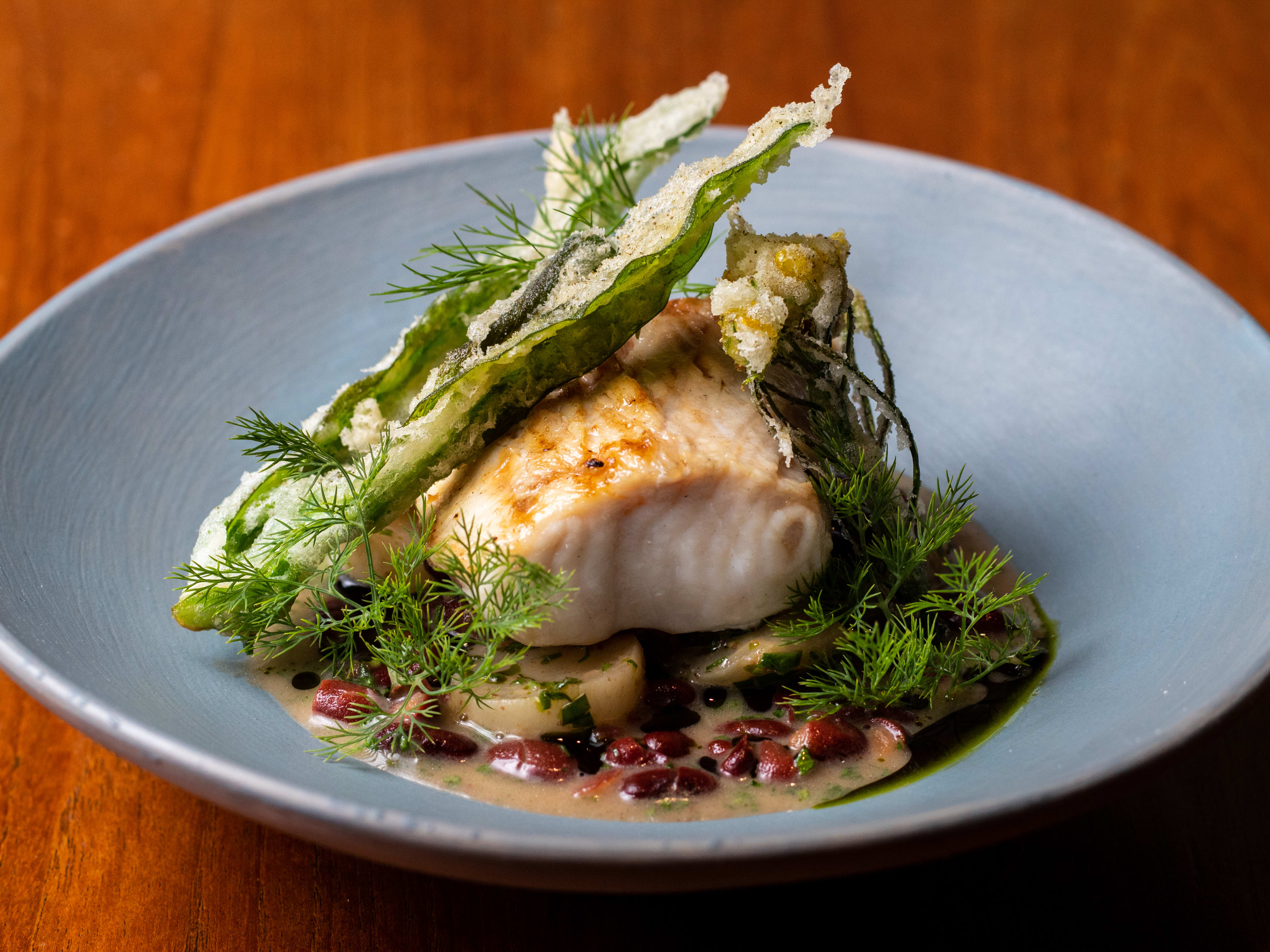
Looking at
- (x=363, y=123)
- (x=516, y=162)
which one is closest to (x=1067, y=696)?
(x=516, y=162)

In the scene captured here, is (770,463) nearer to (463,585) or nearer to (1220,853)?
(463,585)

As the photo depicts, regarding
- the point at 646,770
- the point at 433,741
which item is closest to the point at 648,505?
the point at 646,770

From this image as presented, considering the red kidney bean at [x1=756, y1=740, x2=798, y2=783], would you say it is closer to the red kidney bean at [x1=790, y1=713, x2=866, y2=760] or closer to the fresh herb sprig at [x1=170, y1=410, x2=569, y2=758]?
the red kidney bean at [x1=790, y1=713, x2=866, y2=760]

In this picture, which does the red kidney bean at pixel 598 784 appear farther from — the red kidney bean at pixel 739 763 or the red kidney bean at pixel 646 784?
the red kidney bean at pixel 739 763

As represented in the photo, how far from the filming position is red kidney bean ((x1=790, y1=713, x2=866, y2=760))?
2793 millimetres

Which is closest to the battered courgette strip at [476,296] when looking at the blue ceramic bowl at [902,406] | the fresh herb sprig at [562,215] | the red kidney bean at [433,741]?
the fresh herb sprig at [562,215]

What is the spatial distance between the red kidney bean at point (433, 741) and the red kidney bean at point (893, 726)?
89cm

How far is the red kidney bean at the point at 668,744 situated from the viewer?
280 cm

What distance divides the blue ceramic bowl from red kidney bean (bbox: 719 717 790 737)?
0.27 metres

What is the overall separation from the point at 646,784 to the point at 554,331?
1028 mm

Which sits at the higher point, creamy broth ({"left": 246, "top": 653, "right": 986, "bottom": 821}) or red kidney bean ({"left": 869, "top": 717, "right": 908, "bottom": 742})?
red kidney bean ({"left": 869, "top": 717, "right": 908, "bottom": 742})

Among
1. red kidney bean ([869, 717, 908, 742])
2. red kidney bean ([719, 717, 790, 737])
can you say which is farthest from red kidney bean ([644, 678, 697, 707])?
red kidney bean ([869, 717, 908, 742])

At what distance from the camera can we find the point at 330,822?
218cm

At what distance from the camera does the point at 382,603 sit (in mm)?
2941
